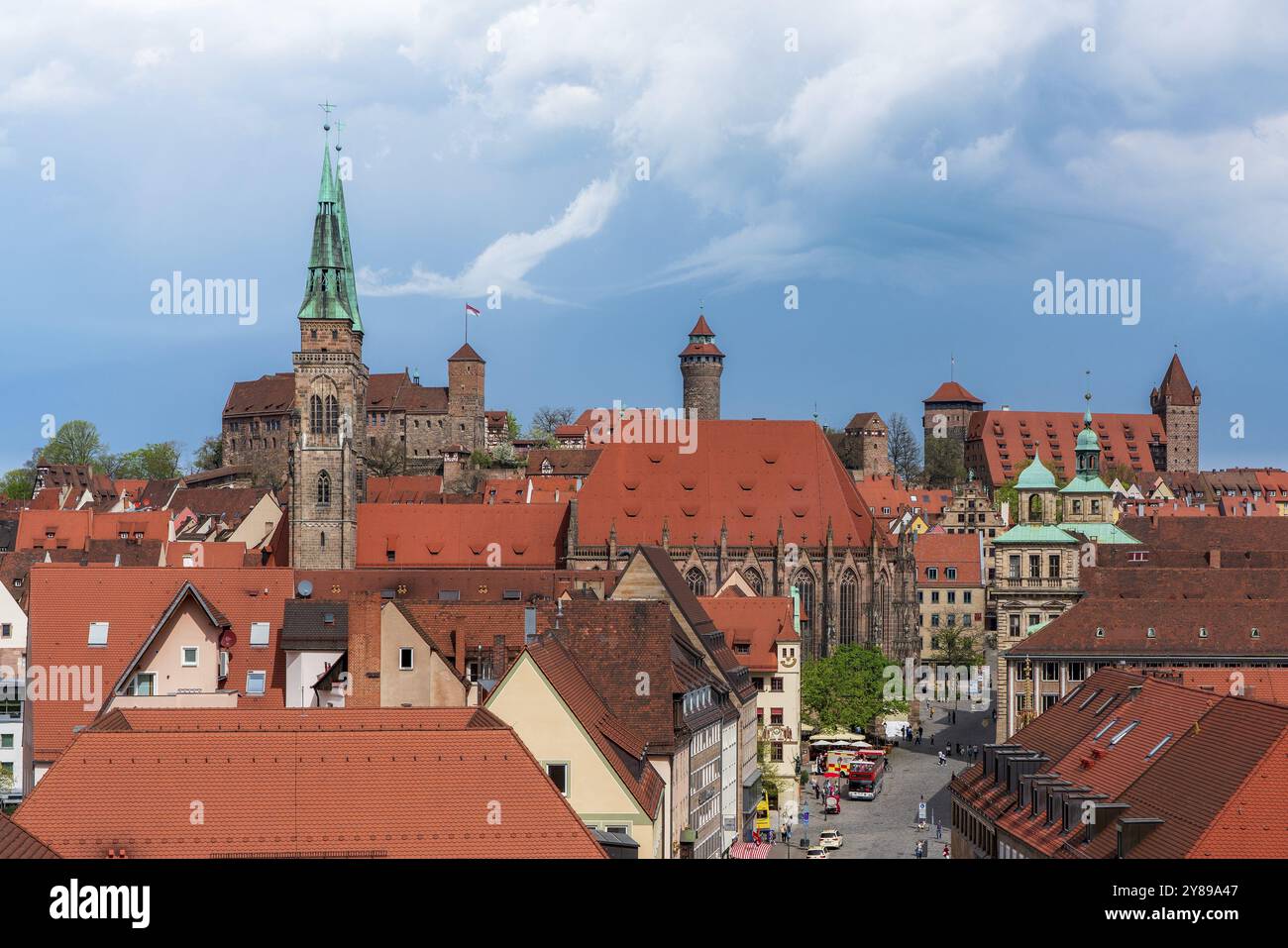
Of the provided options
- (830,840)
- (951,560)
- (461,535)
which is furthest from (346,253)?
(830,840)

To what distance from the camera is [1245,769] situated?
27688mm

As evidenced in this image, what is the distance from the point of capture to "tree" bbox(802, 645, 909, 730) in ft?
276

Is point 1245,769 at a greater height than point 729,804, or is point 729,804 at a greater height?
point 1245,769

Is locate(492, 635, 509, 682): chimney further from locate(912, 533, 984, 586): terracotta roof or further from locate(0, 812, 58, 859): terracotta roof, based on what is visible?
locate(912, 533, 984, 586): terracotta roof

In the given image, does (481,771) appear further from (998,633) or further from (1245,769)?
(998,633)

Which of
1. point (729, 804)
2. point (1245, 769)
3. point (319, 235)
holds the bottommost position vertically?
point (729, 804)

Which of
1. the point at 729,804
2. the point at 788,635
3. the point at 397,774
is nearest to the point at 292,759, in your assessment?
the point at 397,774

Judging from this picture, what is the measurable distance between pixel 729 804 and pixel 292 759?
3342 centimetres

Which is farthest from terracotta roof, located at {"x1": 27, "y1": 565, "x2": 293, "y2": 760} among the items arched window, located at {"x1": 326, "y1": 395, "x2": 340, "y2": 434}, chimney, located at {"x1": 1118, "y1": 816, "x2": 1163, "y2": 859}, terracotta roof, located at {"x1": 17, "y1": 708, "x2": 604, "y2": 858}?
arched window, located at {"x1": 326, "y1": 395, "x2": 340, "y2": 434}

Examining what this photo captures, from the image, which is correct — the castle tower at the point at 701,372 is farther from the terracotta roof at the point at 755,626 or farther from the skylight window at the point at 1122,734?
the skylight window at the point at 1122,734

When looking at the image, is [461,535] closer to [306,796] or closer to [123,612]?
[123,612]

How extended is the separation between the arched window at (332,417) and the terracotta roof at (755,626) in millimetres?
40537

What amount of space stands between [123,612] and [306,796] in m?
22.6
